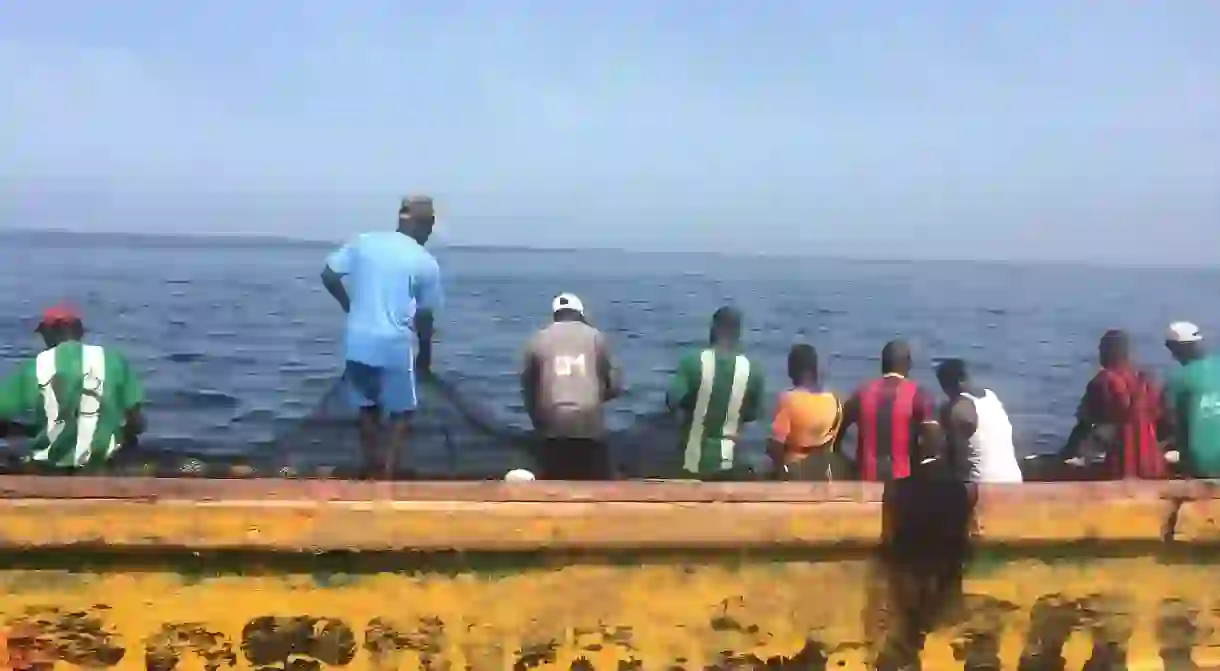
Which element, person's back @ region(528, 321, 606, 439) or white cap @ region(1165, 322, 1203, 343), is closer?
person's back @ region(528, 321, 606, 439)

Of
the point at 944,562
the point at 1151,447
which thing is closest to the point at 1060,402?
the point at 1151,447

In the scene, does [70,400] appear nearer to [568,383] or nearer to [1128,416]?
[568,383]

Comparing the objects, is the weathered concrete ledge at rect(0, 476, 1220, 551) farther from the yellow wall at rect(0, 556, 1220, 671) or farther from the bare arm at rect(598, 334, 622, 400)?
the bare arm at rect(598, 334, 622, 400)

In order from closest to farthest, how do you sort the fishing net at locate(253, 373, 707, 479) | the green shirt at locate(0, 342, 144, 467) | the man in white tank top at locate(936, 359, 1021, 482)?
the green shirt at locate(0, 342, 144, 467) → the man in white tank top at locate(936, 359, 1021, 482) → the fishing net at locate(253, 373, 707, 479)

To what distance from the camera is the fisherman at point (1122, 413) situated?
283 inches

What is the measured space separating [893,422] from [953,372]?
669mm

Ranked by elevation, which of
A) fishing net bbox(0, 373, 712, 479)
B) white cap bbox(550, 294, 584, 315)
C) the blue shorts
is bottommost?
fishing net bbox(0, 373, 712, 479)

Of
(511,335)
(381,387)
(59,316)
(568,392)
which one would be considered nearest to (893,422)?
(568,392)

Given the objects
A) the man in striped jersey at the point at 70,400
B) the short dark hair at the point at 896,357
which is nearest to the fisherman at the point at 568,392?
the short dark hair at the point at 896,357

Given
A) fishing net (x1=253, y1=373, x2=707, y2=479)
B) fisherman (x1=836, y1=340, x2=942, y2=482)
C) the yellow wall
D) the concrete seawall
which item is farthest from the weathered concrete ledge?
fishing net (x1=253, y1=373, x2=707, y2=479)

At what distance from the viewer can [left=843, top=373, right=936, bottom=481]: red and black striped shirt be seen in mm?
6609

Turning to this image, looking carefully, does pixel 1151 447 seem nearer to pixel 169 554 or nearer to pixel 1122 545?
pixel 1122 545

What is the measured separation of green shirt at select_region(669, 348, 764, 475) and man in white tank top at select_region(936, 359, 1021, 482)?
1.06m

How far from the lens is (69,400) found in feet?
21.2
